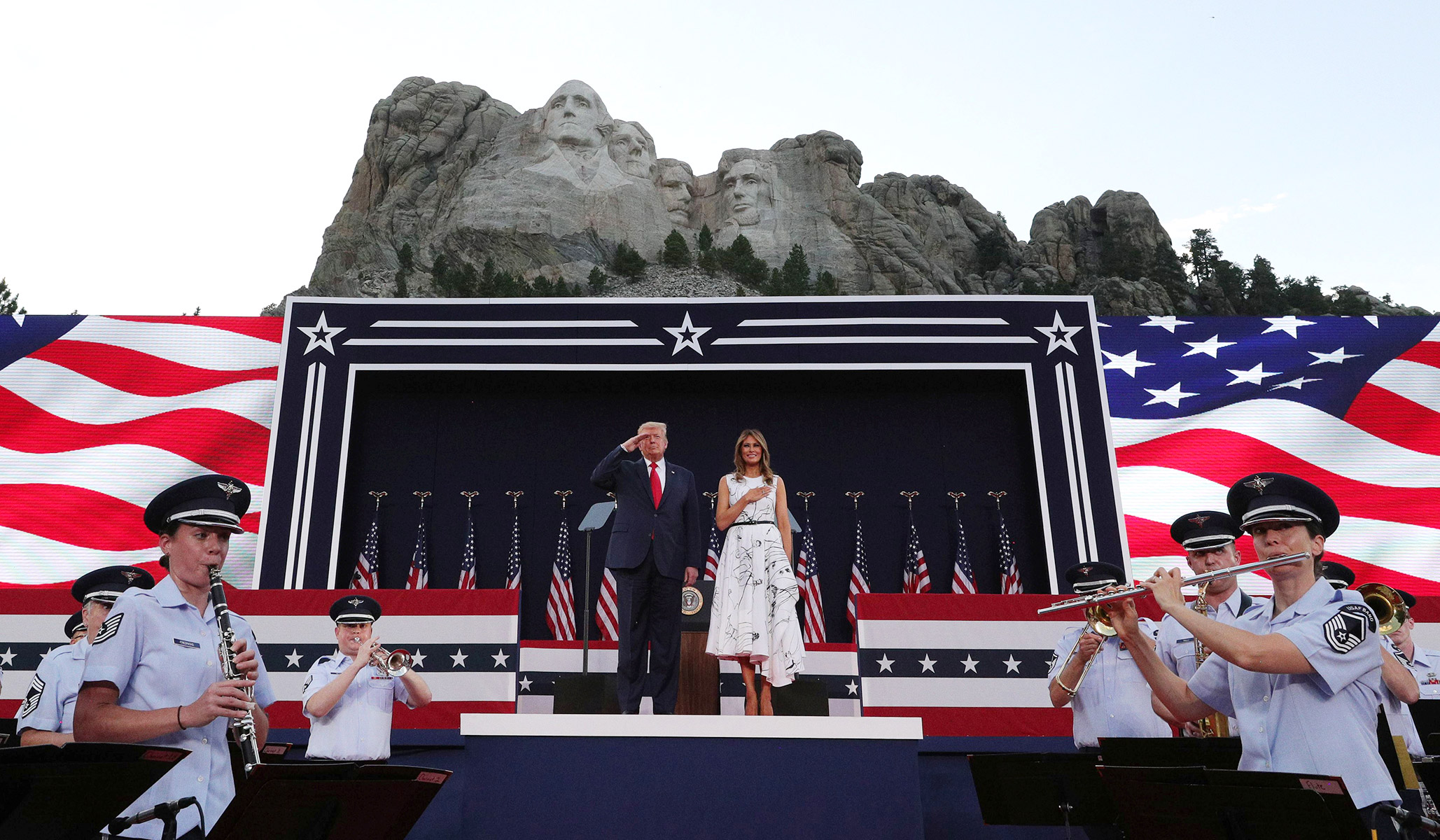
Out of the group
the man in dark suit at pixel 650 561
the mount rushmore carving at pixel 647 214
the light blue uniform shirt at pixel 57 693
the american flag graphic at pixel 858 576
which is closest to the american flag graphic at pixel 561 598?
the american flag graphic at pixel 858 576

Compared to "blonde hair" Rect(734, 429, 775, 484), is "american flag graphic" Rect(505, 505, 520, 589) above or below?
above

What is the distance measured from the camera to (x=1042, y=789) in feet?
15.0

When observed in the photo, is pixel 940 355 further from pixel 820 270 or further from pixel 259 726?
pixel 820 270

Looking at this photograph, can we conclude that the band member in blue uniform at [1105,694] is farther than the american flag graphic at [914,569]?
No

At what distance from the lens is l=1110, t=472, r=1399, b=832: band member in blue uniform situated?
309 centimetres

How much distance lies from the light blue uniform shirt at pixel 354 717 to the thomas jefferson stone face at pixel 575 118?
54.6 m

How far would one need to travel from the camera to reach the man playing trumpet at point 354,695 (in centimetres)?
529

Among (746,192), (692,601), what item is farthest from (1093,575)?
(746,192)

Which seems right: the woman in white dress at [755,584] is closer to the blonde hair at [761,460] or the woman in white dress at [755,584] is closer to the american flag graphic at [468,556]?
the blonde hair at [761,460]

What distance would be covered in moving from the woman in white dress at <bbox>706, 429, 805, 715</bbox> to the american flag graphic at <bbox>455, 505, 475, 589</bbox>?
4626mm

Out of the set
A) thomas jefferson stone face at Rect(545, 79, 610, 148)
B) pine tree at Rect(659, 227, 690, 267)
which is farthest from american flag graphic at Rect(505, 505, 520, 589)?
thomas jefferson stone face at Rect(545, 79, 610, 148)

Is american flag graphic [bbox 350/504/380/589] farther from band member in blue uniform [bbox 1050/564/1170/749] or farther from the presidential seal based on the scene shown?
band member in blue uniform [bbox 1050/564/1170/749]

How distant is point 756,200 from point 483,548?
160ft

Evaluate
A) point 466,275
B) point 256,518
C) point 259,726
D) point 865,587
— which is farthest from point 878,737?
point 466,275
